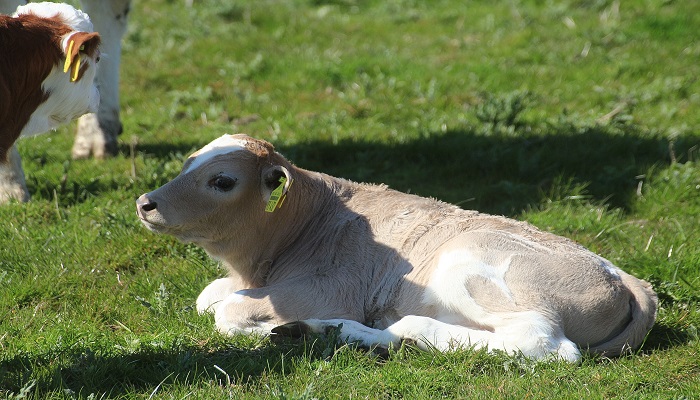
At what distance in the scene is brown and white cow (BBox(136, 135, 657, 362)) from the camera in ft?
18.3

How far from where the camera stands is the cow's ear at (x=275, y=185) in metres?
5.81

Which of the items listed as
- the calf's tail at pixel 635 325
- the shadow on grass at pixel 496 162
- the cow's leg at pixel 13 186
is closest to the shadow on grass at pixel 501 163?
the shadow on grass at pixel 496 162

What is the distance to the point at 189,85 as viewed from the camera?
11.6 m

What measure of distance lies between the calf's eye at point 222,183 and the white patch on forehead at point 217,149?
144 mm

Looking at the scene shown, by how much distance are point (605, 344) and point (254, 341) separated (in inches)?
85.8

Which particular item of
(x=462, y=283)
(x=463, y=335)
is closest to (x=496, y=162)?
(x=462, y=283)

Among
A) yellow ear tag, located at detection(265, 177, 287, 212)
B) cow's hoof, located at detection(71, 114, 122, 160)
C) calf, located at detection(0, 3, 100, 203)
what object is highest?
calf, located at detection(0, 3, 100, 203)

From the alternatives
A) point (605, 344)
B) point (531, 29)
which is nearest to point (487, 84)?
point (531, 29)

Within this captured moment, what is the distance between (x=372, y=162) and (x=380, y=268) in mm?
3246

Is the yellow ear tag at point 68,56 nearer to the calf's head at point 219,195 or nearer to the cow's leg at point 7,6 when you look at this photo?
the calf's head at point 219,195

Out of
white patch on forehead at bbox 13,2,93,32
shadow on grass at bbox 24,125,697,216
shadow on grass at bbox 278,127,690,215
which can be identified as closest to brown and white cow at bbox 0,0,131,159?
shadow on grass at bbox 24,125,697,216

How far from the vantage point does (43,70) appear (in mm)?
5828

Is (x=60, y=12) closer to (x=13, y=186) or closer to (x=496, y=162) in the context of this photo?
(x=13, y=186)

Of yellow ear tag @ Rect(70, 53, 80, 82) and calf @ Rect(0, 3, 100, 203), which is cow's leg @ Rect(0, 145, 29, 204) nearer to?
calf @ Rect(0, 3, 100, 203)
